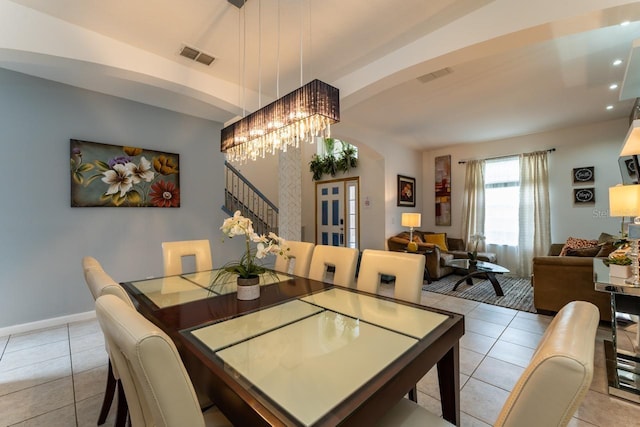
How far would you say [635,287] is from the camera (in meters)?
1.84

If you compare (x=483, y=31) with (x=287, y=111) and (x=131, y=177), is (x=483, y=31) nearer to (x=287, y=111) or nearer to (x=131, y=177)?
(x=287, y=111)

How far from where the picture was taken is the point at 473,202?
589cm

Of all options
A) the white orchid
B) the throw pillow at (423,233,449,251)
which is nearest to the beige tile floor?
the white orchid

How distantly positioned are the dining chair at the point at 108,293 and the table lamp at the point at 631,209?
10.5 ft

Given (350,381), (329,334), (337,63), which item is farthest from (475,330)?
(337,63)

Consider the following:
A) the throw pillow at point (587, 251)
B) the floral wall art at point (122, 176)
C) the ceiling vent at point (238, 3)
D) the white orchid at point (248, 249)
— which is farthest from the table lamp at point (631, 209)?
the floral wall art at point (122, 176)

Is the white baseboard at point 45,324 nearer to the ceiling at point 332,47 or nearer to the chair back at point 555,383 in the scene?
the ceiling at point 332,47

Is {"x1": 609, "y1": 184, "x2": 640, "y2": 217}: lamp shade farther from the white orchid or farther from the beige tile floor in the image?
the white orchid

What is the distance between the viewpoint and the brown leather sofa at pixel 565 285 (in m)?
2.95

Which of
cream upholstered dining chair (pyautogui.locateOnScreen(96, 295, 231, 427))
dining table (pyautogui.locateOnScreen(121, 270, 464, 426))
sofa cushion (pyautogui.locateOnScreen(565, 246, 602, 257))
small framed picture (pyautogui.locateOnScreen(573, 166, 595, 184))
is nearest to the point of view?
cream upholstered dining chair (pyautogui.locateOnScreen(96, 295, 231, 427))

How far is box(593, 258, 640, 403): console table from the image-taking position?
6.08ft

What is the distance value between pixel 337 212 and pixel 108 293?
5.75 m

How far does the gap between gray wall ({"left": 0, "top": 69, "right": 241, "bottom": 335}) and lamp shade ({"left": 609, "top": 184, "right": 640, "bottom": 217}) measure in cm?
480

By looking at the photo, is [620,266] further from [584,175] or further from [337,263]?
[584,175]
